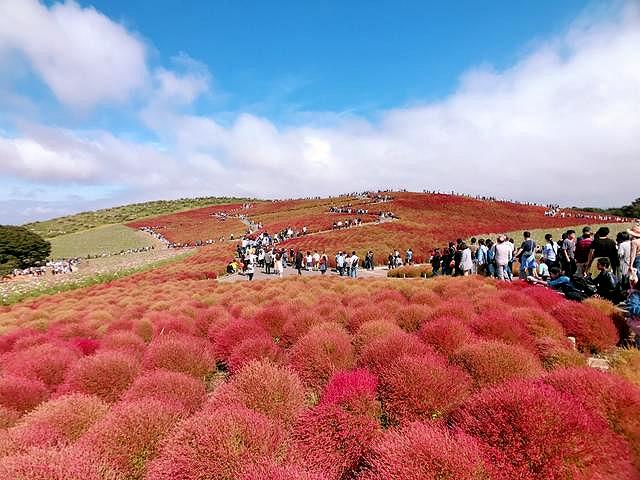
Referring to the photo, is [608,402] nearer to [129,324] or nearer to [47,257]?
[129,324]

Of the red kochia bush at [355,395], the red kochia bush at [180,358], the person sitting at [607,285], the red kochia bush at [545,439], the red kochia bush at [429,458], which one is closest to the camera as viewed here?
the red kochia bush at [429,458]

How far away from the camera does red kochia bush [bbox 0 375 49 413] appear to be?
17.4 ft

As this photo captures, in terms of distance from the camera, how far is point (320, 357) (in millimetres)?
5371

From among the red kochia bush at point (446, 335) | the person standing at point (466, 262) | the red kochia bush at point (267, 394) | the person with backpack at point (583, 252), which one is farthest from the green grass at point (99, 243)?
the red kochia bush at point (446, 335)

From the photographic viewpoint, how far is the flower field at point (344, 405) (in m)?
2.76

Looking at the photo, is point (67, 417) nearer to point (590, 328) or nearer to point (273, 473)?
point (273, 473)

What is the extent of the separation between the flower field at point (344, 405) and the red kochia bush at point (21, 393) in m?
0.02

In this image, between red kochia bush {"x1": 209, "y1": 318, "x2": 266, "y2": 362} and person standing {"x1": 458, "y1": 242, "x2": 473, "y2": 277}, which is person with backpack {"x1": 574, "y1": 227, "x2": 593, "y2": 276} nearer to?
person standing {"x1": 458, "y1": 242, "x2": 473, "y2": 277}

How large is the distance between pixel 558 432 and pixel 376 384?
1855 mm

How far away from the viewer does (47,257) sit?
203ft

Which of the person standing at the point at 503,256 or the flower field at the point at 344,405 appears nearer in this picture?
the flower field at the point at 344,405

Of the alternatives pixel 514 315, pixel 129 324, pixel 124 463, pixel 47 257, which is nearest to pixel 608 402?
pixel 514 315

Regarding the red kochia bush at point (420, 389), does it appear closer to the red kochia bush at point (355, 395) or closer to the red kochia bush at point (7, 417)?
the red kochia bush at point (355, 395)

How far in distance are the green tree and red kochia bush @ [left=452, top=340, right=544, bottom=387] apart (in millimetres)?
65893
